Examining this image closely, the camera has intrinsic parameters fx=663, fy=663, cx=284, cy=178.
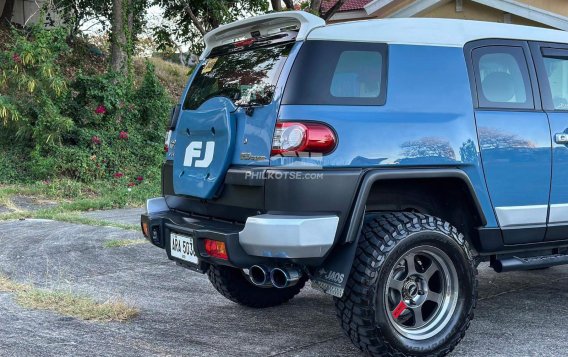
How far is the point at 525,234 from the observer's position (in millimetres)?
4184

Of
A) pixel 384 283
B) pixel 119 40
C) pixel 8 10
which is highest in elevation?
pixel 8 10

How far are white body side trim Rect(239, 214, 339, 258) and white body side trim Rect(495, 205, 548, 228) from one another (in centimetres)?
120

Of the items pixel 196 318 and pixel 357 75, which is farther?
pixel 196 318

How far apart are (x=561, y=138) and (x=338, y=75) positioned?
1.64 metres

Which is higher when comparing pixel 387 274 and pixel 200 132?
pixel 200 132

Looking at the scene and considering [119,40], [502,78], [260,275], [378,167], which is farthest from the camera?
[119,40]

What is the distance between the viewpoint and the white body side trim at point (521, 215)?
4047mm

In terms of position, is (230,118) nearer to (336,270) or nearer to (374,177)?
(374,177)

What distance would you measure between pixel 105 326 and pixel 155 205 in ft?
2.82

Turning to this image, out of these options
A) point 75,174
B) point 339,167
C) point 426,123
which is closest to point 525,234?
point 426,123

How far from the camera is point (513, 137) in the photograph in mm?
4086

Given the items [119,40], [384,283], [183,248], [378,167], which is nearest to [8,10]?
[119,40]

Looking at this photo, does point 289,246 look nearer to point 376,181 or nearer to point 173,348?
point 376,181

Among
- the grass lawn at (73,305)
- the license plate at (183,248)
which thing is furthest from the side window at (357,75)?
the grass lawn at (73,305)
